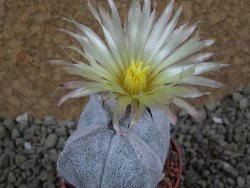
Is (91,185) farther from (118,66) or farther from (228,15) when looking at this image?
(228,15)

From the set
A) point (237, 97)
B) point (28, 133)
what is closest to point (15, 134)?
point (28, 133)

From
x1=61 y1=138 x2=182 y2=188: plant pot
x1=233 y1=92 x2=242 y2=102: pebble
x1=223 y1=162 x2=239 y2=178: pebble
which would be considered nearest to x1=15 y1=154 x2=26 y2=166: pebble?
x1=61 y1=138 x2=182 y2=188: plant pot

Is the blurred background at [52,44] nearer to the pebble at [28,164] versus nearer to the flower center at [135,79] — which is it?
the pebble at [28,164]

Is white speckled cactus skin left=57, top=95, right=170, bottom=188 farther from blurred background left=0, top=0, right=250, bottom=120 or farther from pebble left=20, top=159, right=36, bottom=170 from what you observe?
pebble left=20, top=159, right=36, bottom=170

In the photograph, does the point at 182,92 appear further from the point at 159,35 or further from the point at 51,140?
the point at 51,140

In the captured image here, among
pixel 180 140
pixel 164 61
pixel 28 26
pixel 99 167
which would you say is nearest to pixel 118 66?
pixel 164 61

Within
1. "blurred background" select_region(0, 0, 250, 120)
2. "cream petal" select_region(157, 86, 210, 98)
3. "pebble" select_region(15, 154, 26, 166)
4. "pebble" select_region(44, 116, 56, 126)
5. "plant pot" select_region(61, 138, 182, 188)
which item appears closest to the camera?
"cream petal" select_region(157, 86, 210, 98)
